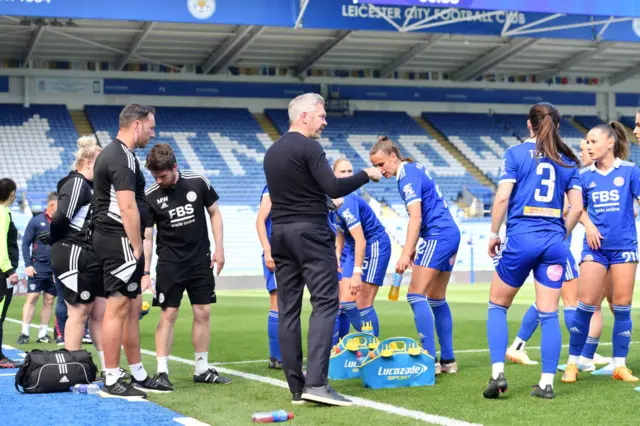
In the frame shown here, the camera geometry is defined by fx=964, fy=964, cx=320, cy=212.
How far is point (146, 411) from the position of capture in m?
6.15

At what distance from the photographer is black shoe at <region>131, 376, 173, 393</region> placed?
23.5ft

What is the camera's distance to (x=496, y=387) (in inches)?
248

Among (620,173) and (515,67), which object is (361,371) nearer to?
(620,173)

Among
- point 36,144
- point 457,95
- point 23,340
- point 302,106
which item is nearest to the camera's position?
point 302,106

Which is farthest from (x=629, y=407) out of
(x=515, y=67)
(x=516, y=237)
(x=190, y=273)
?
(x=515, y=67)

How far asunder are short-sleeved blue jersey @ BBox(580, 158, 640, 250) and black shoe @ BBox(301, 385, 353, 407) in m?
2.56

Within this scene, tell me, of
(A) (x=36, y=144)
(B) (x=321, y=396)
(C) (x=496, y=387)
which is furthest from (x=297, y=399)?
(A) (x=36, y=144)

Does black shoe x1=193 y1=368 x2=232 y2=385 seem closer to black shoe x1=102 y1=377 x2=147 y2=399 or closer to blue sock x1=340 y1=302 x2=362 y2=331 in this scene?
black shoe x1=102 y1=377 x2=147 y2=399

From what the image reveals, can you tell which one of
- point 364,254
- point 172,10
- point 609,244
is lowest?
point 364,254

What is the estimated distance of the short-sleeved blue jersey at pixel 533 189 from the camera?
6512mm

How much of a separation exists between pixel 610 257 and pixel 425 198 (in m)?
1.53

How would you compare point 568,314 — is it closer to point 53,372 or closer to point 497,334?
point 497,334

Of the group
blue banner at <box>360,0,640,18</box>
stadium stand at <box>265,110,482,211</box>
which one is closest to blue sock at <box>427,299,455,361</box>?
blue banner at <box>360,0,640,18</box>

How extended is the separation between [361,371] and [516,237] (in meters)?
1.60
